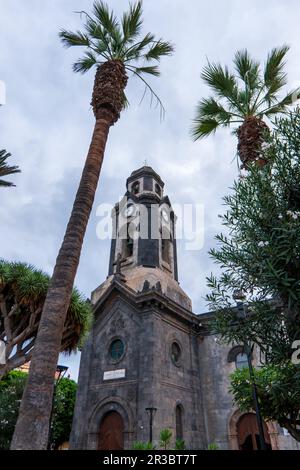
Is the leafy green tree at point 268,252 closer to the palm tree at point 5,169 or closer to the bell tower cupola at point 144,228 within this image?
the palm tree at point 5,169

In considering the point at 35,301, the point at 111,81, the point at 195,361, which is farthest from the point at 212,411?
the point at 111,81

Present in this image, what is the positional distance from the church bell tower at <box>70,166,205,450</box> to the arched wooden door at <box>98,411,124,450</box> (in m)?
0.05

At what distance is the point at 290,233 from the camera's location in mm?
6348

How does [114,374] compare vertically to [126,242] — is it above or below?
below

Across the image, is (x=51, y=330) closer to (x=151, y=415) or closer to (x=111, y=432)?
(x=151, y=415)

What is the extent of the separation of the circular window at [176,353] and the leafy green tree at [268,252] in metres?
14.6

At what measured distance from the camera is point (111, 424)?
63.5ft

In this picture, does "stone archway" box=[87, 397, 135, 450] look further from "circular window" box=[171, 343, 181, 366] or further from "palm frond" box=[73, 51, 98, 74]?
"palm frond" box=[73, 51, 98, 74]

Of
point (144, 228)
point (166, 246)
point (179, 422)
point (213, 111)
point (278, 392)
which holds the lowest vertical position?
point (278, 392)

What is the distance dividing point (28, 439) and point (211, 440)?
19.2 m

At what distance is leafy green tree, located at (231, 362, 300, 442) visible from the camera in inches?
261

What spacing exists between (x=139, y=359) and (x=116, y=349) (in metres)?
2.40

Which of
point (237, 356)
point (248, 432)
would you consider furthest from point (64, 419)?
point (237, 356)
